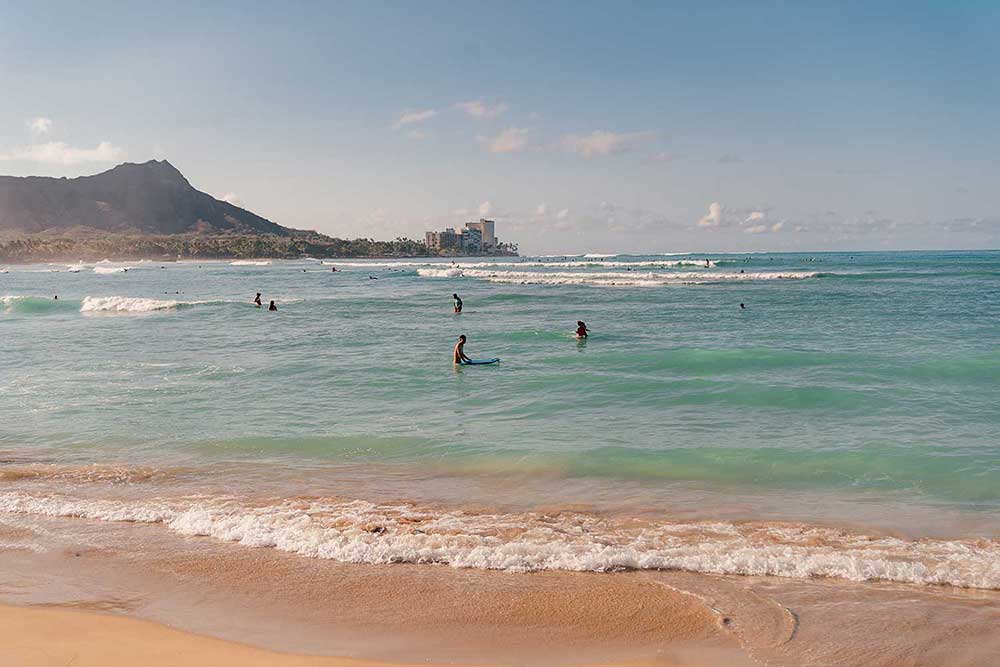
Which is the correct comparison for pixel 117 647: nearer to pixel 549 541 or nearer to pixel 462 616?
pixel 462 616

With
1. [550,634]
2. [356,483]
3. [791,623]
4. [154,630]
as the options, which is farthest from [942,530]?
[154,630]

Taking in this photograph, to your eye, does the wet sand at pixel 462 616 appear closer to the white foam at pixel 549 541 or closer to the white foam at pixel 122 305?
the white foam at pixel 549 541

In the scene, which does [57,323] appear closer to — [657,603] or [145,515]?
[145,515]

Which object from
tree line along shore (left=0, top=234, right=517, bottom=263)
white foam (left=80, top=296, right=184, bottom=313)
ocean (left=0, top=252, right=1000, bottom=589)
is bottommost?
ocean (left=0, top=252, right=1000, bottom=589)

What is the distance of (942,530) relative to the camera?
24.1 ft

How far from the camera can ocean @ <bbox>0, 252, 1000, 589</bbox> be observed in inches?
275

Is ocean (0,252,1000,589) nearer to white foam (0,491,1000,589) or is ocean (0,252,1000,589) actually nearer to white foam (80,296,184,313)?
white foam (0,491,1000,589)

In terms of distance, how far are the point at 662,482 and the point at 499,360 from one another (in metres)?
10.9

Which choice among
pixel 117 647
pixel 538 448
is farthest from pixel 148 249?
pixel 117 647

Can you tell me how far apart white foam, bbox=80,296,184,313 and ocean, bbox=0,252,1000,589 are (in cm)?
1321

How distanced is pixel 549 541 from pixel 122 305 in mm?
40187

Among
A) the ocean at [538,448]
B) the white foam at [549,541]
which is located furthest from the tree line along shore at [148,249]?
the white foam at [549,541]

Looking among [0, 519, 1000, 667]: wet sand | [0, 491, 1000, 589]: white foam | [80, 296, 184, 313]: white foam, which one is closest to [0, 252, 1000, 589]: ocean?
[0, 491, 1000, 589]: white foam

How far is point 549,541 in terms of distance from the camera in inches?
272
